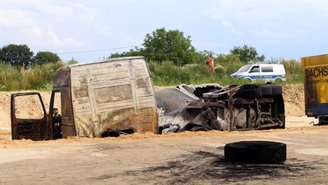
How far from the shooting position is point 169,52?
69.2 meters

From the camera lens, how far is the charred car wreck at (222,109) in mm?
13180

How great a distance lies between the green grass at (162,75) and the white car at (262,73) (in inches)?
29.9

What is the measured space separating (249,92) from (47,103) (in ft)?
39.8

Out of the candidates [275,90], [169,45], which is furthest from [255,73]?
[169,45]

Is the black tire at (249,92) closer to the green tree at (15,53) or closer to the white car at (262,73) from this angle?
the white car at (262,73)

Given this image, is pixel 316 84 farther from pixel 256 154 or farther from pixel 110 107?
pixel 256 154

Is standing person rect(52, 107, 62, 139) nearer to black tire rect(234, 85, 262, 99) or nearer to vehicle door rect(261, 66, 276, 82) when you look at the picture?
black tire rect(234, 85, 262, 99)

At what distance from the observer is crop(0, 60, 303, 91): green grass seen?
29516mm

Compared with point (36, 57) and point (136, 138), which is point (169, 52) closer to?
point (36, 57)

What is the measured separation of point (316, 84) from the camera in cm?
1647

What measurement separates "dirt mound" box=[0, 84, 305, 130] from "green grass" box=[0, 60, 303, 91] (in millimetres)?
1723

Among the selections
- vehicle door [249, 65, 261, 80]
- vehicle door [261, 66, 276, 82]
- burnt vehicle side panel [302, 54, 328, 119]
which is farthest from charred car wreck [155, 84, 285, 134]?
vehicle door [261, 66, 276, 82]

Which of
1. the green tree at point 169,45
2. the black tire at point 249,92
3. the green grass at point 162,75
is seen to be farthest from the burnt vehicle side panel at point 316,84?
the green tree at point 169,45

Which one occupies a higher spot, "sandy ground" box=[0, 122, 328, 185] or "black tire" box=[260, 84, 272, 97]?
"black tire" box=[260, 84, 272, 97]
